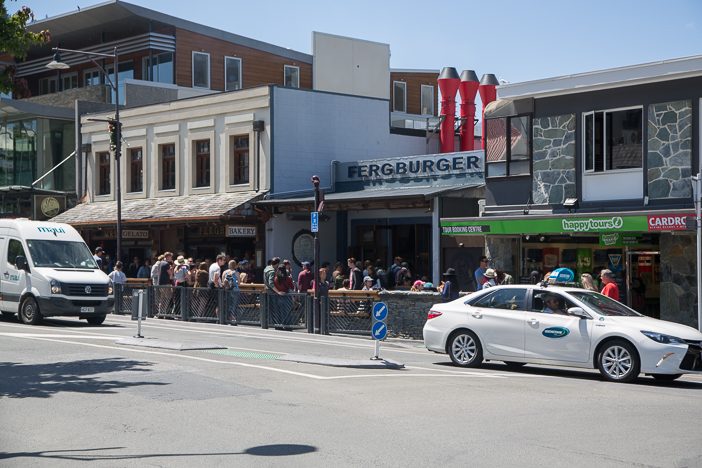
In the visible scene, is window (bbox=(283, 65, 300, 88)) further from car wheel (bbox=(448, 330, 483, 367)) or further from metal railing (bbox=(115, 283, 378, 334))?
car wheel (bbox=(448, 330, 483, 367))

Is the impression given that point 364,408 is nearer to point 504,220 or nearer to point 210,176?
point 504,220

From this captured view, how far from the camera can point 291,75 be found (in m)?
47.2

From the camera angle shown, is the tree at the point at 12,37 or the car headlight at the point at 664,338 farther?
the tree at the point at 12,37

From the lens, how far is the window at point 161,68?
143ft

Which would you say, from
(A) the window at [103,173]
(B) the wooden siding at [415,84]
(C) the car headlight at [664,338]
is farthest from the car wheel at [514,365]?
(B) the wooden siding at [415,84]

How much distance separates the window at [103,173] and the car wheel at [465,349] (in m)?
27.8

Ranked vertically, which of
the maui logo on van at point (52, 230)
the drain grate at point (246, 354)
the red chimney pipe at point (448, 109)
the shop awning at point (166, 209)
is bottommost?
the drain grate at point (246, 354)

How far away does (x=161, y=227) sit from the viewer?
37.5 m

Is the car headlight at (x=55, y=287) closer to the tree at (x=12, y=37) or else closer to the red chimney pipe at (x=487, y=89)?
the tree at (x=12, y=37)

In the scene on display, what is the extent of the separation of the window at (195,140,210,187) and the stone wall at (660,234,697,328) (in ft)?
65.0

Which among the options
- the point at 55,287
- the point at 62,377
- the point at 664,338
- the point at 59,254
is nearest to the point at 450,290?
the point at 664,338

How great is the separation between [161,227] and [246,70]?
1153cm

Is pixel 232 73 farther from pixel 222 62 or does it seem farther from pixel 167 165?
pixel 167 165

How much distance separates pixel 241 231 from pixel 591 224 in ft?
48.8
